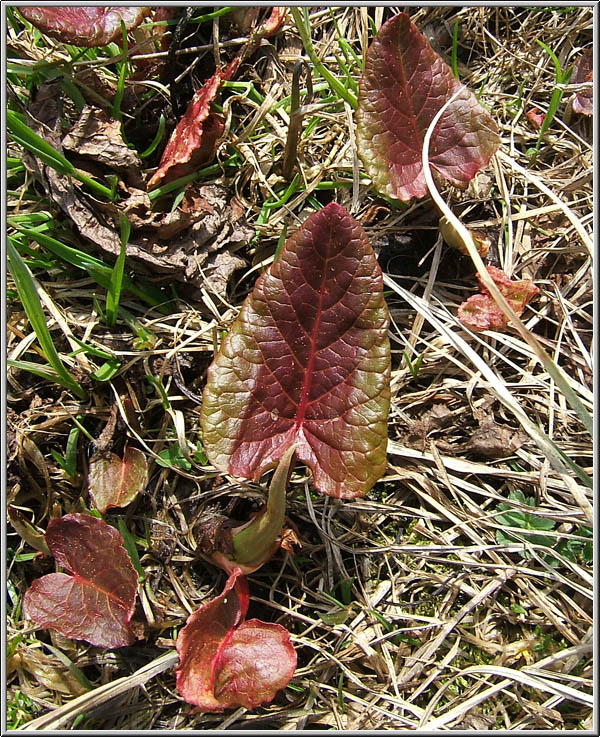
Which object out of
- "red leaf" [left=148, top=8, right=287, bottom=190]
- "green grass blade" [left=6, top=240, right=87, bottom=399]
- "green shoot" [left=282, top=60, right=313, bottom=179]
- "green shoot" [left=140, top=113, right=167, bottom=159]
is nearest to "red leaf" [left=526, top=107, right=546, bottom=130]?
"green shoot" [left=282, top=60, right=313, bottom=179]

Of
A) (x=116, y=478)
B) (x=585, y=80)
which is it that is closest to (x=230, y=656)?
(x=116, y=478)

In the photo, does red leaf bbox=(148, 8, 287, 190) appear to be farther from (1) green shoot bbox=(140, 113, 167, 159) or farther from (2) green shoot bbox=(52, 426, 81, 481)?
(2) green shoot bbox=(52, 426, 81, 481)

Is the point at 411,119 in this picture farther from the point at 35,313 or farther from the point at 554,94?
the point at 35,313

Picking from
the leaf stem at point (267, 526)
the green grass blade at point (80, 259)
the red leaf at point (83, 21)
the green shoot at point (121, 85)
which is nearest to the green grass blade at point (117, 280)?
the green grass blade at point (80, 259)

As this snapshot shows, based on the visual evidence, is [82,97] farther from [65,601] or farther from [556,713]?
[556,713]

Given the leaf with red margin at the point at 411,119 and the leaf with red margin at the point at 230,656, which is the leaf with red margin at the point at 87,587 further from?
the leaf with red margin at the point at 411,119

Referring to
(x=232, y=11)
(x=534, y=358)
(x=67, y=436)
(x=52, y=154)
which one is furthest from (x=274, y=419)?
(x=232, y=11)
